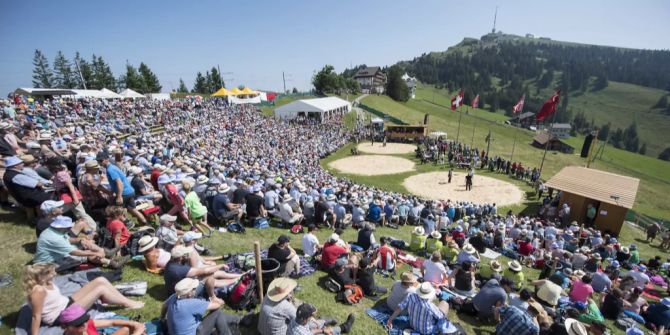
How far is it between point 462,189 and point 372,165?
1008 cm

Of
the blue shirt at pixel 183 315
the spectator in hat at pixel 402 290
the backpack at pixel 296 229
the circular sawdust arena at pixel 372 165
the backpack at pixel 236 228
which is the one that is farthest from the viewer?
the circular sawdust arena at pixel 372 165

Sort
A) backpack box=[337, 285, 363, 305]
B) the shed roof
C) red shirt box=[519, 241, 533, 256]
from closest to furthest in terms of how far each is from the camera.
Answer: backpack box=[337, 285, 363, 305], red shirt box=[519, 241, 533, 256], the shed roof

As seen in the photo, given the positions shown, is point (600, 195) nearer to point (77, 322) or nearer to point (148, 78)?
point (77, 322)

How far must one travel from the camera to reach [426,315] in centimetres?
583

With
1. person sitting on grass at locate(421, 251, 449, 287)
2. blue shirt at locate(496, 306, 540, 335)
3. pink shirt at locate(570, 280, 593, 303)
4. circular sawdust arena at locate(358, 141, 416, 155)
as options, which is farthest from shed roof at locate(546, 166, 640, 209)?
circular sawdust arena at locate(358, 141, 416, 155)

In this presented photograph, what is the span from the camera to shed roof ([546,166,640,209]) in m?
18.8

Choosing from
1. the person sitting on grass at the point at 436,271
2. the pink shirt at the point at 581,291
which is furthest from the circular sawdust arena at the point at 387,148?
the person sitting on grass at the point at 436,271

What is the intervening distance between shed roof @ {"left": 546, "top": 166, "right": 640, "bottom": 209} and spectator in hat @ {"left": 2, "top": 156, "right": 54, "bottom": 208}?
26341 millimetres

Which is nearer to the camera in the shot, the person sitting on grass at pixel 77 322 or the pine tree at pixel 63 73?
the person sitting on grass at pixel 77 322

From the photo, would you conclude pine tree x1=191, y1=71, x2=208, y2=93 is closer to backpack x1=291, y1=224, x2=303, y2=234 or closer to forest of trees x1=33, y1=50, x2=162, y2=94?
forest of trees x1=33, y1=50, x2=162, y2=94

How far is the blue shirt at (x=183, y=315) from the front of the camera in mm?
4655

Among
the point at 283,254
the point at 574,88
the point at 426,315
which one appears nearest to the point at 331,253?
the point at 283,254

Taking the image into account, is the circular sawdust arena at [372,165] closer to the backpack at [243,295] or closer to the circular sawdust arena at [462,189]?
the circular sawdust arena at [462,189]

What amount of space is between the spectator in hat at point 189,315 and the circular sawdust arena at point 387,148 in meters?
34.8
